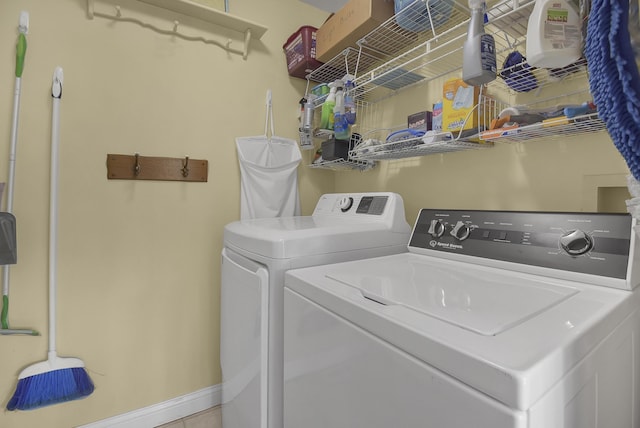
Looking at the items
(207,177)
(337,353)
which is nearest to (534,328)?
(337,353)

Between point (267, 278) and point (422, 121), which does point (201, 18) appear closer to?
point (422, 121)

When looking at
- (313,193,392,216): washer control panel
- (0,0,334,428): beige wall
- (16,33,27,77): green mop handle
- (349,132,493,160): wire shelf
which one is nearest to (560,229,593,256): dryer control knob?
(349,132,493,160): wire shelf

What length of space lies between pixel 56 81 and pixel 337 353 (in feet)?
5.57

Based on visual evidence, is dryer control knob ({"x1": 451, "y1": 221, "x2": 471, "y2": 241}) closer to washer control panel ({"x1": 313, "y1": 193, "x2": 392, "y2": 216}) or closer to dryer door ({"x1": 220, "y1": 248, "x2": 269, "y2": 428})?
washer control panel ({"x1": 313, "y1": 193, "x2": 392, "y2": 216})

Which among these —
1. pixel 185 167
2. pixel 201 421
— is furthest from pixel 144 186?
pixel 201 421

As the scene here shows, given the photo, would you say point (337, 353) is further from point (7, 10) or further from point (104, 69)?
point (7, 10)

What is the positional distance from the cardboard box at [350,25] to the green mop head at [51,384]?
204 cm

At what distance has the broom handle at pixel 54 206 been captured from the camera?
1414 millimetres

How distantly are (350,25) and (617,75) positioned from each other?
1387 millimetres

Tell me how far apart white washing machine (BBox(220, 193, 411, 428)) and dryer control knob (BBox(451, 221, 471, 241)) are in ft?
0.84

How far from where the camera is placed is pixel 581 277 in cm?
79

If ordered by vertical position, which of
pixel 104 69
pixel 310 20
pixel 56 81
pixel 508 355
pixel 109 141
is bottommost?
pixel 508 355

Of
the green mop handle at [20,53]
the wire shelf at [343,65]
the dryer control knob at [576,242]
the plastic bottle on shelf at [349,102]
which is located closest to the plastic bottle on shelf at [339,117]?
the plastic bottle on shelf at [349,102]

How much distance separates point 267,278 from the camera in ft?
3.24
